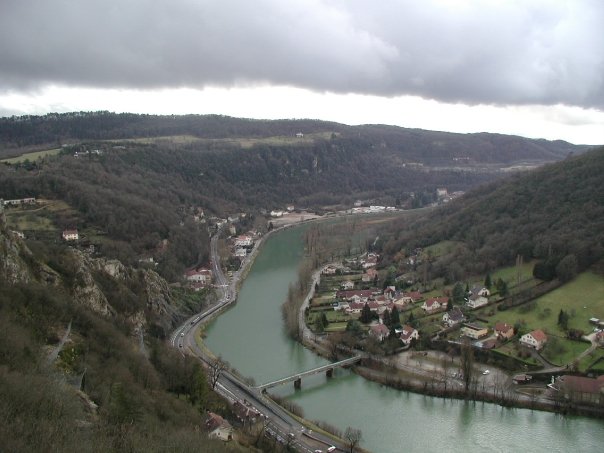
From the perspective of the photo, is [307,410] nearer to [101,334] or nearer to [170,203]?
[101,334]

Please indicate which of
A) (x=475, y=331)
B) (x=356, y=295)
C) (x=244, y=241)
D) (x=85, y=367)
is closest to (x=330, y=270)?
(x=356, y=295)

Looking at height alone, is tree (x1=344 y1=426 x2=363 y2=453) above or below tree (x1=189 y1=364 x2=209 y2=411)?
below

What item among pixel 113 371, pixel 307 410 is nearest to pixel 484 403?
pixel 307 410

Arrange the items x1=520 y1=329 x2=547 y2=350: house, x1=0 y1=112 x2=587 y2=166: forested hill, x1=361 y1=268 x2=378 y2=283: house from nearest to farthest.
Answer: x1=520 y1=329 x2=547 y2=350: house
x1=361 y1=268 x2=378 y2=283: house
x1=0 y1=112 x2=587 y2=166: forested hill

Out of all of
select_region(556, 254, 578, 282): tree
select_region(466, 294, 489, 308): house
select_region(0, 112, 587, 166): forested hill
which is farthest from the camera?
select_region(0, 112, 587, 166): forested hill

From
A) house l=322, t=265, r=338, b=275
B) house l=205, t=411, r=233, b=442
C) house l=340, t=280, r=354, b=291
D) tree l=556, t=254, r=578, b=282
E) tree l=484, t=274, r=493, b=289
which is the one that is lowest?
house l=322, t=265, r=338, b=275

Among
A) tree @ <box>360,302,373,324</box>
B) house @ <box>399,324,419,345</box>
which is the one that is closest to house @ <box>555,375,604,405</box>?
house @ <box>399,324,419,345</box>

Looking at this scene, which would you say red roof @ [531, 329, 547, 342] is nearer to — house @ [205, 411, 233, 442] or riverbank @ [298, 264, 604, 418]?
riverbank @ [298, 264, 604, 418]
